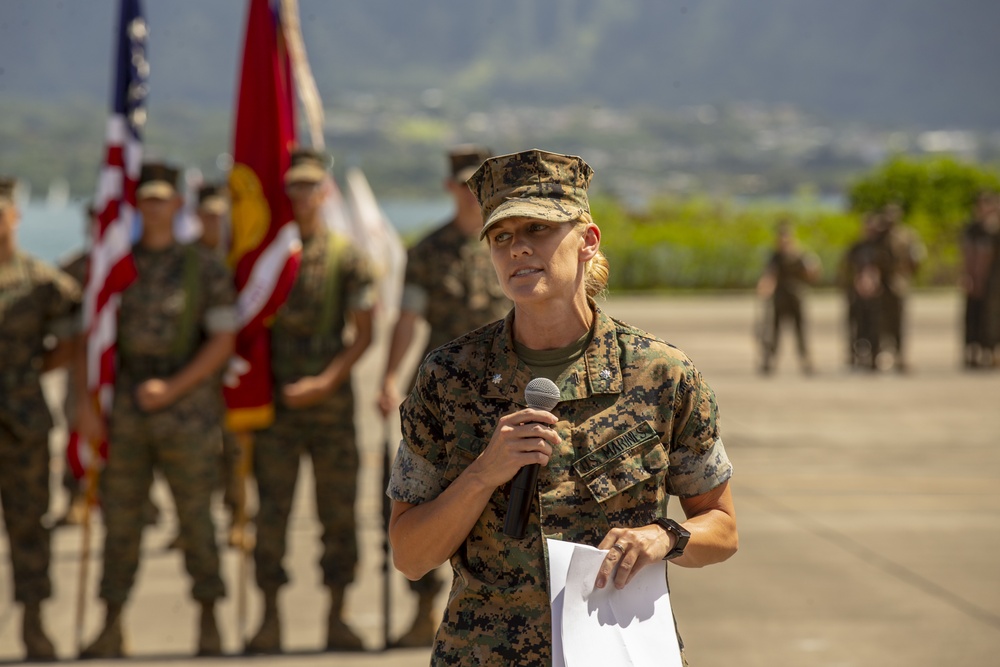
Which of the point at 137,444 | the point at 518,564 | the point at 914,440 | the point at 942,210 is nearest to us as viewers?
the point at 518,564

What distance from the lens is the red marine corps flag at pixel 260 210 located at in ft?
21.0

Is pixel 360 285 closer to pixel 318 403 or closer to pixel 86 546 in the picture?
pixel 318 403

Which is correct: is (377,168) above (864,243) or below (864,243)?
above

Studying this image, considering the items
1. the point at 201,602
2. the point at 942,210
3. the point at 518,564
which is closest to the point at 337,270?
the point at 201,602

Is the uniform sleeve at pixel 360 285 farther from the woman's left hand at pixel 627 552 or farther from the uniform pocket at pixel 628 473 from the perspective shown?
the woman's left hand at pixel 627 552

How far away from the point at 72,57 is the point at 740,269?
8728cm

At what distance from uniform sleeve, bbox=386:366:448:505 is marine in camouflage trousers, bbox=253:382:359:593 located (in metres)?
3.67

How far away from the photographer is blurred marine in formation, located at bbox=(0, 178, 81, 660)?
6.03 m

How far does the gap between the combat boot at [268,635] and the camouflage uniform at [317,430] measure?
4.3 inches

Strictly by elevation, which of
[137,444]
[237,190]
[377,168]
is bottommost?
[137,444]

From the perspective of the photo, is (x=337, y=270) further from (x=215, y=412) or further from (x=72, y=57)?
(x=72, y=57)

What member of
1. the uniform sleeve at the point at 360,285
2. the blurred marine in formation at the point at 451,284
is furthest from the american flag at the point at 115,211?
the blurred marine in formation at the point at 451,284

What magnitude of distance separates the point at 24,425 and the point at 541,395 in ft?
13.5

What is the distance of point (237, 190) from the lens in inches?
267
